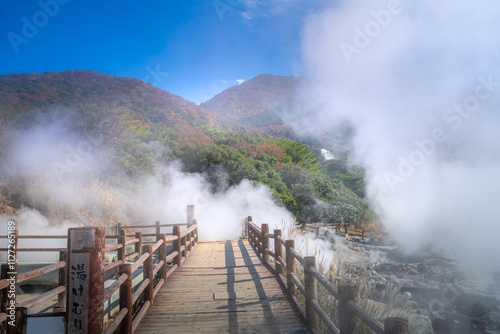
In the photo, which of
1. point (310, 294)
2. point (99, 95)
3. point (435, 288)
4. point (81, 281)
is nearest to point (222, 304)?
point (310, 294)

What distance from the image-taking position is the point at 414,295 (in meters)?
→ 7.80

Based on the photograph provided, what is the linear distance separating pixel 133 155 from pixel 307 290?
690 inches

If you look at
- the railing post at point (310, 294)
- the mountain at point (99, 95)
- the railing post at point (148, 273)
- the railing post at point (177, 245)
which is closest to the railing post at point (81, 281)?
the railing post at point (148, 273)

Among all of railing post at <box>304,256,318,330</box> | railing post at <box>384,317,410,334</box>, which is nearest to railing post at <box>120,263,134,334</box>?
railing post at <box>304,256,318,330</box>

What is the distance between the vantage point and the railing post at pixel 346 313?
7.55 ft

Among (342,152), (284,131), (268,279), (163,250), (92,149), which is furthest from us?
(284,131)

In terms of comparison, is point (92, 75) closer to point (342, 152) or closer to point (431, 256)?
point (342, 152)

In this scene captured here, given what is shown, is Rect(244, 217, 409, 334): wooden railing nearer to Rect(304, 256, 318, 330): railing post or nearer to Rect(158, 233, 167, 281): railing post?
Rect(304, 256, 318, 330): railing post

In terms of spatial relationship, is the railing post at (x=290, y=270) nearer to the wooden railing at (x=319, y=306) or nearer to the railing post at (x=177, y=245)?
the wooden railing at (x=319, y=306)

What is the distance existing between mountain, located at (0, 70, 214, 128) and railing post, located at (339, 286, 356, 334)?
31647mm

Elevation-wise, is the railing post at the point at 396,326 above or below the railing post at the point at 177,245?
above

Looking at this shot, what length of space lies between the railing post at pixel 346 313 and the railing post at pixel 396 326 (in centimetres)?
65

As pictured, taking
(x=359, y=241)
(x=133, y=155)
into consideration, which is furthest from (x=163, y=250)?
(x=133, y=155)

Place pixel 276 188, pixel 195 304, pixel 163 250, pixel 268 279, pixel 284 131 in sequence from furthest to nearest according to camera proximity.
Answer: pixel 284 131 → pixel 276 188 → pixel 268 279 → pixel 163 250 → pixel 195 304
